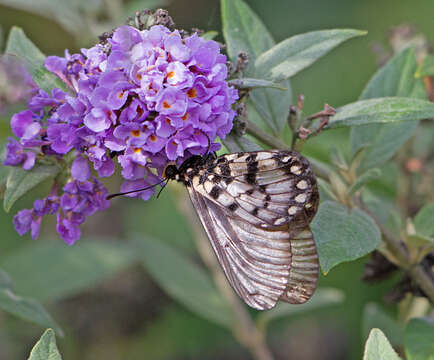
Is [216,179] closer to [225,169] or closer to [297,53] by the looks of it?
[225,169]

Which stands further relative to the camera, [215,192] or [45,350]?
[215,192]

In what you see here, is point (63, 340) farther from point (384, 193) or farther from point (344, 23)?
point (344, 23)

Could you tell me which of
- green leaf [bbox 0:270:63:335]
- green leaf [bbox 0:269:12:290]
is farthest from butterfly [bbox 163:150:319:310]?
green leaf [bbox 0:269:12:290]

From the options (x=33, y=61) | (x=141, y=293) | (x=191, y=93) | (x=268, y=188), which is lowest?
(x=141, y=293)

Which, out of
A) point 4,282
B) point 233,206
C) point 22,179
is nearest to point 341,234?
point 233,206

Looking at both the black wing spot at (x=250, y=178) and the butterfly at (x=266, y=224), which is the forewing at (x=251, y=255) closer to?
the butterfly at (x=266, y=224)

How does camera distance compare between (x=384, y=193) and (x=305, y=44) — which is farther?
(x=384, y=193)

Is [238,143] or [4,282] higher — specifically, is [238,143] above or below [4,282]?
above

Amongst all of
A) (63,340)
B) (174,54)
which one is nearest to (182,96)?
(174,54)
